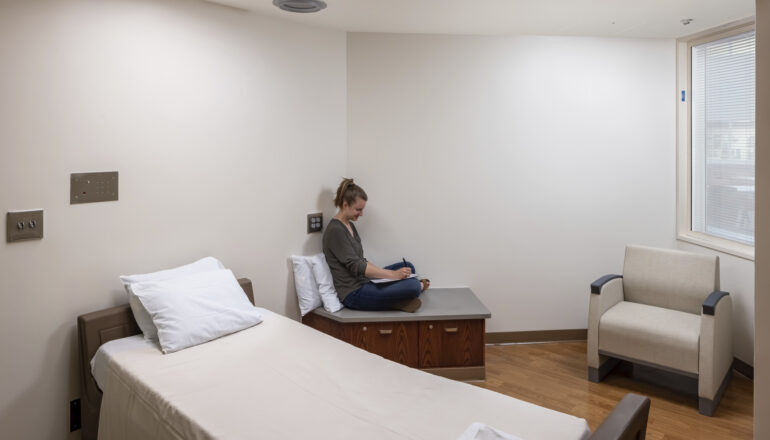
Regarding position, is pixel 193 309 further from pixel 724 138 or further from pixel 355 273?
pixel 724 138

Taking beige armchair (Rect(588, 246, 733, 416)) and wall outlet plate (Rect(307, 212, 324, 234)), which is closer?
beige armchair (Rect(588, 246, 733, 416))

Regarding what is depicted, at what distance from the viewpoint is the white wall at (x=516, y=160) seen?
160 inches

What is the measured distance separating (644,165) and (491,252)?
1464 millimetres

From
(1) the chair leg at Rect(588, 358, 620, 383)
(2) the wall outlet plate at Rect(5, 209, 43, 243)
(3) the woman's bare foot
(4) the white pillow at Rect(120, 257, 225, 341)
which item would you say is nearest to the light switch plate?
(2) the wall outlet plate at Rect(5, 209, 43, 243)

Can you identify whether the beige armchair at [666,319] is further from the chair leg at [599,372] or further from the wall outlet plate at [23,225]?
the wall outlet plate at [23,225]

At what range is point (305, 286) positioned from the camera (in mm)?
3656

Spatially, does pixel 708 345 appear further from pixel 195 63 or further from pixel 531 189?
pixel 195 63

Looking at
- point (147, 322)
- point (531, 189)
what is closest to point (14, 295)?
point (147, 322)

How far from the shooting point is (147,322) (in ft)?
8.73

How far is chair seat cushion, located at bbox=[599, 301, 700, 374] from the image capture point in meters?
3.16

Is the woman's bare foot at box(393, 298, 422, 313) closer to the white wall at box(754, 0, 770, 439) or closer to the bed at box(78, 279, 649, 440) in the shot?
the bed at box(78, 279, 649, 440)

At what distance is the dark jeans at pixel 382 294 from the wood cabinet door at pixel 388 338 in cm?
14

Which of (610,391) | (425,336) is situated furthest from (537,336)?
(425,336)

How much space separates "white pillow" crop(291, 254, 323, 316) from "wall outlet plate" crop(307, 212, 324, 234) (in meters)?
0.25
